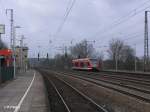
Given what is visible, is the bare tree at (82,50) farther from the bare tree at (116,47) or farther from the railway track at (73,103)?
the railway track at (73,103)

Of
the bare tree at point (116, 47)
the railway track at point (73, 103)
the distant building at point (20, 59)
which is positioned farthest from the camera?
the bare tree at point (116, 47)

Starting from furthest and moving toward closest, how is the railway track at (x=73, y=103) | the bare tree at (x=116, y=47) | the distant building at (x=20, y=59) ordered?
the bare tree at (x=116, y=47), the distant building at (x=20, y=59), the railway track at (x=73, y=103)

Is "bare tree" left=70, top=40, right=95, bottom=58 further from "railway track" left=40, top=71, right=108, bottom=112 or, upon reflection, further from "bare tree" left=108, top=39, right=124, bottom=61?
"railway track" left=40, top=71, right=108, bottom=112

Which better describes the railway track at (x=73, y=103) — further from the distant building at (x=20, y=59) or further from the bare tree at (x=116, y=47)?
the bare tree at (x=116, y=47)

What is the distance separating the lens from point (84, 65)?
3386 inches

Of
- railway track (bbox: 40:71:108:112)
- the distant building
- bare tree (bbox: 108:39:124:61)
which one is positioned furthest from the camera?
bare tree (bbox: 108:39:124:61)

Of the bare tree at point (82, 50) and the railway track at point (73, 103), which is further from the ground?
the bare tree at point (82, 50)

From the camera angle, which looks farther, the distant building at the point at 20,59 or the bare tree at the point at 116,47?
the bare tree at the point at 116,47

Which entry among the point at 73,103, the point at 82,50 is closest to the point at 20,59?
the point at 73,103

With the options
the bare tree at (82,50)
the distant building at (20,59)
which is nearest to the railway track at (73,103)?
the distant building at (20,59)

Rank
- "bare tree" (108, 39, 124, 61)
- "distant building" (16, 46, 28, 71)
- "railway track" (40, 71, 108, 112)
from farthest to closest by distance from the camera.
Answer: "bare tree" (108, 39, 124, 61) < "distant building" (16, 46, 28, 71) < "railway track" (40, 71, 108, 112)

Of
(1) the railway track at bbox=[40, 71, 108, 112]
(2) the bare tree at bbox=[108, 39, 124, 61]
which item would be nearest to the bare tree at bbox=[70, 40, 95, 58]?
(2) the bare tree at bbox=[108, 39, 124, 61]

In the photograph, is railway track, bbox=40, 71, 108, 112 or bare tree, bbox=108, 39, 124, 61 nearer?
railway track, bbox=40, 71, 108, 112

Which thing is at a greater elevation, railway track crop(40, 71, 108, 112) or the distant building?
the distant building
